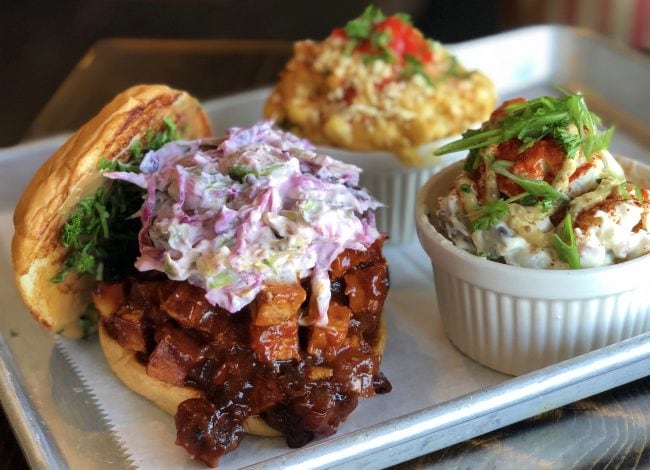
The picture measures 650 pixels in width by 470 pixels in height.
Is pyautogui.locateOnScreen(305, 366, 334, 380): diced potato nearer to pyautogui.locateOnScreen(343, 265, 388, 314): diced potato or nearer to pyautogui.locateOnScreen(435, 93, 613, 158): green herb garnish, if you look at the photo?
pyautogui.locateOnScreen(343, 265, 388, 314): diced potato

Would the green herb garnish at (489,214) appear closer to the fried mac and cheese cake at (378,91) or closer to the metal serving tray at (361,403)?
the metal serving tray at (361,403)

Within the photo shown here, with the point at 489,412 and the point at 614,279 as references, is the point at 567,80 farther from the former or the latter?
the point at 489,412

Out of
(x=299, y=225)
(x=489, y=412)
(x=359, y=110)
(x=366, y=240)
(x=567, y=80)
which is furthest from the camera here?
(x=567, y=80)

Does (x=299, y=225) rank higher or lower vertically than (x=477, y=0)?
higher

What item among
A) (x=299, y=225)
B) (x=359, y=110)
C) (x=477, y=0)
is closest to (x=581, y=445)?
(x=299, y=225)

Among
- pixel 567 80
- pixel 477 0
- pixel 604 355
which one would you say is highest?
pixel 604 355

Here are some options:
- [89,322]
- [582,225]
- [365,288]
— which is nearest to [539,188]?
[582,225]

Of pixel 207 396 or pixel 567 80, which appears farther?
pixel 567 80
